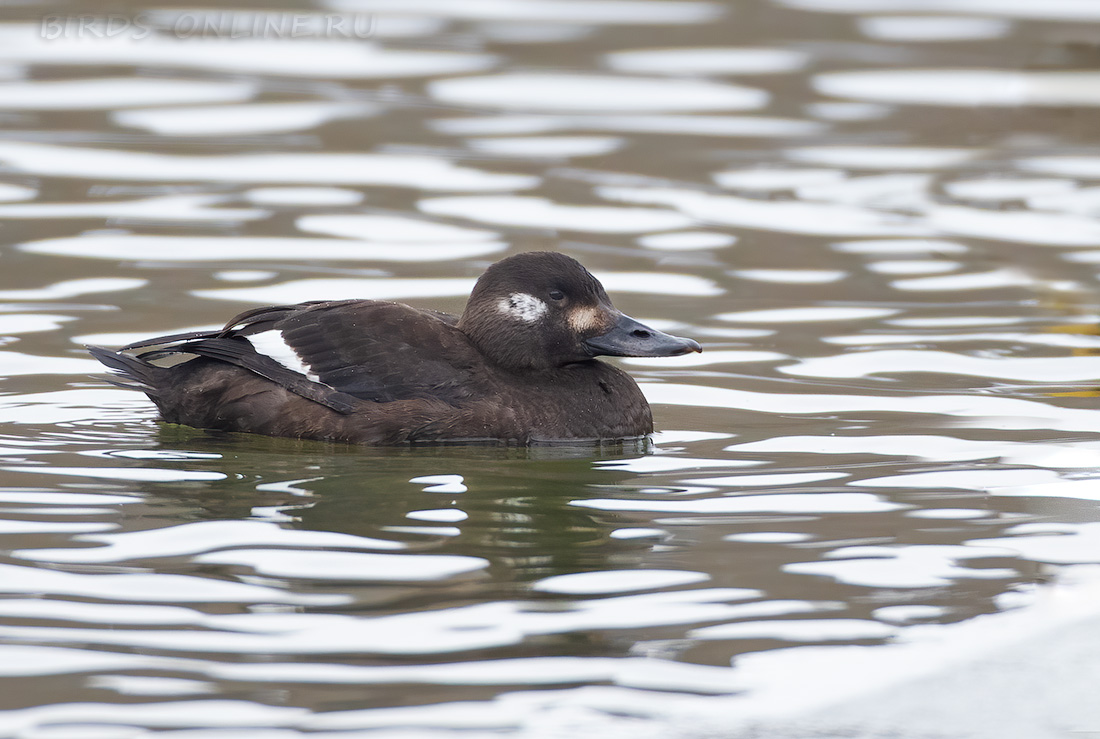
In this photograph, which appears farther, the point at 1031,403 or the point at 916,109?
the point at 916,109

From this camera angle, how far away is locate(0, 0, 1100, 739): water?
13.2ft

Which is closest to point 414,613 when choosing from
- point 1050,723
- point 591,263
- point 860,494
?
point 1050,723

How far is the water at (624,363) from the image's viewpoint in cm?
401

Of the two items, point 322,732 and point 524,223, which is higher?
point 524,223

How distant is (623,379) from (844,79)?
27.8 ft

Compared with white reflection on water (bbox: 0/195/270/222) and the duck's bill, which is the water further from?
the duck's bill

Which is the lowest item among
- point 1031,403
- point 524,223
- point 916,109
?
point 1031,403

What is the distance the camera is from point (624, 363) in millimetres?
8297

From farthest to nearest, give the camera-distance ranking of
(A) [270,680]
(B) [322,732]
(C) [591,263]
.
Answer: (C) [591,263], (A) [270,680], (B) [322,732]

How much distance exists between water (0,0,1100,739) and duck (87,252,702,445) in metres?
0.14

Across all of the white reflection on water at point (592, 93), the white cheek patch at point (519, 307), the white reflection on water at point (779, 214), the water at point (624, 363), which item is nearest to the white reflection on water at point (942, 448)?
the water at point (624, 363)

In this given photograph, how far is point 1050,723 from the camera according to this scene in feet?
12.4

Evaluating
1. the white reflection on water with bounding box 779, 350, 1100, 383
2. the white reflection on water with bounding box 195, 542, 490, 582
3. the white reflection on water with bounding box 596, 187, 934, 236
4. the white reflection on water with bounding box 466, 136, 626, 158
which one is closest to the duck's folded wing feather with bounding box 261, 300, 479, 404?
the white reflection on water with bounding box 195, 542, 490, 582

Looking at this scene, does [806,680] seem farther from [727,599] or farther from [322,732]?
[322,732]
